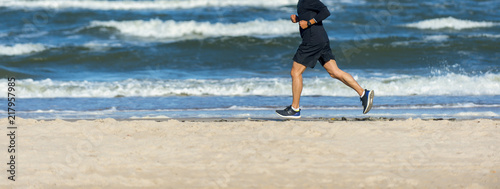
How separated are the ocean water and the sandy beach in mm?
1853

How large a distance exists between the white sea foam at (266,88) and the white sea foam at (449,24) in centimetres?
849

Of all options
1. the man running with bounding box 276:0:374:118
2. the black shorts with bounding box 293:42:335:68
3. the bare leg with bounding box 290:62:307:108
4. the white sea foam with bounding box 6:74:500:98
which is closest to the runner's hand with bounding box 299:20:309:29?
the man running with bounding box 276:0:374:118

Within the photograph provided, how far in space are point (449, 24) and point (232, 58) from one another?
8.05 metres

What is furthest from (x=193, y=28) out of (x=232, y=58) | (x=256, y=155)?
(x=256, y=155)

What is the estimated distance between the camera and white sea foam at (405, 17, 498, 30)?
65.3 feet

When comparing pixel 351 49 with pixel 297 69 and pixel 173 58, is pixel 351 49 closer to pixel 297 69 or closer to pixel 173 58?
pixel 173 58

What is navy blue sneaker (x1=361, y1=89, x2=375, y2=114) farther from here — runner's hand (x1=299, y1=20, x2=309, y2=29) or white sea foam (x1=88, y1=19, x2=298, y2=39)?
white sea foam (x1=88, y1=19, x2=298, y2=39)

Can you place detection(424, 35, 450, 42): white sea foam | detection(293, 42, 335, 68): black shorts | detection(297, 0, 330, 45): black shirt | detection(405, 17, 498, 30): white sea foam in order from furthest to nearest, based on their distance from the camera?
detection(405, 17, 498, 30): white sea foam → detection(424, 35, 450, 42): white sea foam → detection(293, 42, 335, 68): black shorts → detection(297, 0, 330, 45): black shirt

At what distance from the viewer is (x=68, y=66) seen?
1515 cm

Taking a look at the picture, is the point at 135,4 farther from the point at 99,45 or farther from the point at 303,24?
the point at 303,24

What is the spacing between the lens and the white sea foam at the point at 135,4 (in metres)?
24.5

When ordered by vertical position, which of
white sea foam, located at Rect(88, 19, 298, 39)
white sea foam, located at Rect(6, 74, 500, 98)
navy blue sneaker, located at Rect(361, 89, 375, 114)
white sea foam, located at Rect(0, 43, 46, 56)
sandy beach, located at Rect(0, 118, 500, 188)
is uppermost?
white sea foam, located at Rect(88, 19, 298, 39)

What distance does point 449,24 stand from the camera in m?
20.3

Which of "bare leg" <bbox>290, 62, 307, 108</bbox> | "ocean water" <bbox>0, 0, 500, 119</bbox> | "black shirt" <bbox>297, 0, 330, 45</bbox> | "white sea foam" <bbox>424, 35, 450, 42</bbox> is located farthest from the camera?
"white sea foam" <bbox>424, 35, 450, 42</bbox>
